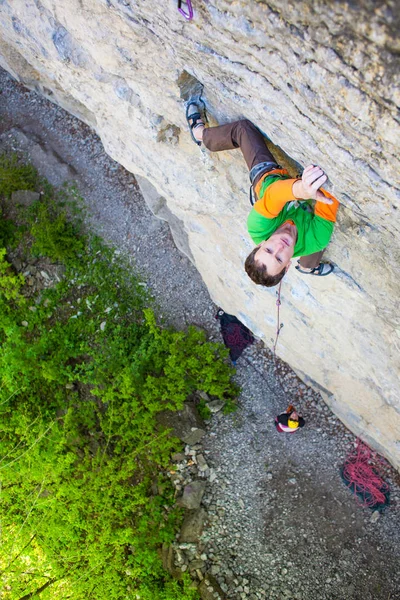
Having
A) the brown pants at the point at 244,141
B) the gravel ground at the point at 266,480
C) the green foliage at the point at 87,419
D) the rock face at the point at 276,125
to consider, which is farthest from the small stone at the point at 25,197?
the brown pants at the point at 244,141

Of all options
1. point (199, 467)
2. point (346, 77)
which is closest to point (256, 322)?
point (199, 467)

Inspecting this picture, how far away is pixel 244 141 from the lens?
4.14 meters

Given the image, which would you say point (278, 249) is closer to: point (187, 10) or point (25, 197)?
point (187, 10)

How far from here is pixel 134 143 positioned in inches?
256

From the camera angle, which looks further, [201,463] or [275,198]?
[201,463]

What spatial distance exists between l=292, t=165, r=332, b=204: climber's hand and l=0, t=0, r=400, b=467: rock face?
84 mm

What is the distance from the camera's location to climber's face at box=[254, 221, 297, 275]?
3873 millimetres

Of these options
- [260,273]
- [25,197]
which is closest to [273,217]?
[260,273]

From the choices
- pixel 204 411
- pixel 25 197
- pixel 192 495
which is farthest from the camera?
pixel 25 197

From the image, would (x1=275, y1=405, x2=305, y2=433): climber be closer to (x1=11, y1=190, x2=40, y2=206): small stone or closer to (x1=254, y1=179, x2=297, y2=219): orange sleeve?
(x1=254, y1=179, x2=297, y2=219): orange sleeve

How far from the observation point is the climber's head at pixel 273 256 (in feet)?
12.7

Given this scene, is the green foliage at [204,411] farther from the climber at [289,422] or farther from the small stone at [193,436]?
the climber at [289,422]

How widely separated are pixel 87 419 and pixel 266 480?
3101mm

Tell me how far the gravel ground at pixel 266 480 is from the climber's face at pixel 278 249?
15.5ft
